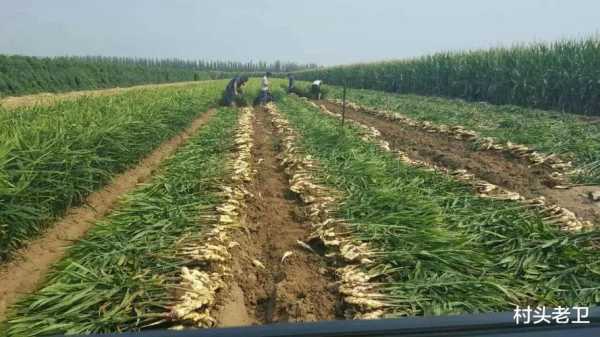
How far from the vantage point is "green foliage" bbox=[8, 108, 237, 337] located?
9.29 ft

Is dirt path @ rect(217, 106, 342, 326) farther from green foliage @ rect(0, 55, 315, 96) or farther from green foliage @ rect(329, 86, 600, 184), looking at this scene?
green foliage @ rect(0, 55, 315, 96)

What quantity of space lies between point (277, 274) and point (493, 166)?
455cm

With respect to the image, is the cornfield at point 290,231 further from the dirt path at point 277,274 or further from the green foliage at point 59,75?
the green foliage at point 59,75

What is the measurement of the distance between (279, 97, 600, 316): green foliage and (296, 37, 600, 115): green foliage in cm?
1147

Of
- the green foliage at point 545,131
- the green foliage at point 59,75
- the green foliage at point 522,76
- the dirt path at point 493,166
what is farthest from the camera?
the green foliage at point 59,75

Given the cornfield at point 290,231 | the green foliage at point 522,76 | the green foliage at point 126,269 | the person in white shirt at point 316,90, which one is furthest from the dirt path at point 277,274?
the person in white shirt at point 316,90

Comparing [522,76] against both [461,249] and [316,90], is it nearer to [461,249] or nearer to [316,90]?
[316,90]

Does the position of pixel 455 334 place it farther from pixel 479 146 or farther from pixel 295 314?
pixel 479 146

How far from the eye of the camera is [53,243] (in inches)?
180

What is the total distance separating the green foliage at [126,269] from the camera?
9.29 feet

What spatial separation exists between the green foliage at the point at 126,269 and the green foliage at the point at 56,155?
723mm

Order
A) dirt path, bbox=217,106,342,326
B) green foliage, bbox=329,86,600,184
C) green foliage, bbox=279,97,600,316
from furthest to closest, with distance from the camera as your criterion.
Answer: green foliage, bbox=329,86,600,184 < dirt path, bbox=217,106,342,326 < green foliage, bbox=279,97,600,316

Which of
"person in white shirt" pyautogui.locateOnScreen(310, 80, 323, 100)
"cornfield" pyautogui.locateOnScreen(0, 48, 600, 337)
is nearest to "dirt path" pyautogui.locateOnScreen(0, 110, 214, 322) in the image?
"cornfield" pyautogui.locateOnScreen(0, 48, 600, 337)

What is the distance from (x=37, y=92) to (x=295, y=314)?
1033 inches
